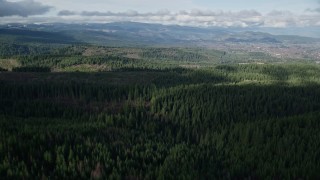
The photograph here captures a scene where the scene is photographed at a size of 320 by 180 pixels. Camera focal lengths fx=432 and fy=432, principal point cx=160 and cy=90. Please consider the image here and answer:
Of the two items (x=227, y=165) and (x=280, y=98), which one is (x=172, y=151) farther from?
(x=280, y=98)

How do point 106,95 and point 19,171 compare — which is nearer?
point 19,171

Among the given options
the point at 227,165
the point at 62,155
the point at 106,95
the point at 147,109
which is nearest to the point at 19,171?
the point at 62,155

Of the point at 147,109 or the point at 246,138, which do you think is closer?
the point at 246,138

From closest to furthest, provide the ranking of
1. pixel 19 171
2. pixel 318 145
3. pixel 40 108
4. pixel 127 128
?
pixel 19 171
pixel 318 145
pixel 127 128
pixel 40 108

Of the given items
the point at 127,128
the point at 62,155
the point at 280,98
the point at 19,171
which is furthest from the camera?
the point at 280,98

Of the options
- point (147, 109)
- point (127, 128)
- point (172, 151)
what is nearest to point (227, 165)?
point (172, 151)

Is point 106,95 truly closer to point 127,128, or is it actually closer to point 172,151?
point 127,128

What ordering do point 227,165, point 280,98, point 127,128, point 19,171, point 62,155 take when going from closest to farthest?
point 19,171 → point 62,155 → point 227,165 → point 127,128 → point 280,98

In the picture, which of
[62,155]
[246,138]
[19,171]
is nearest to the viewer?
[19,171]
